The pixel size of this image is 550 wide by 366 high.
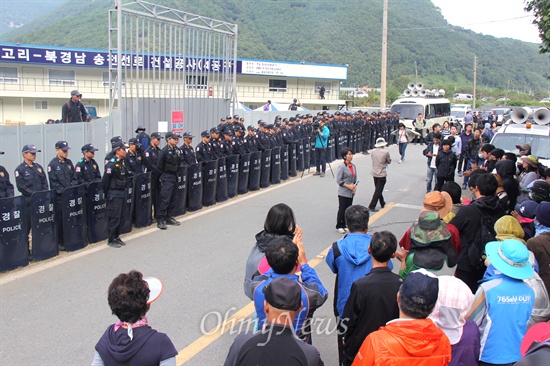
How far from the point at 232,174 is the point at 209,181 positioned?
1147 mm

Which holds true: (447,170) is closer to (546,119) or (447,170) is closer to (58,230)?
(546,119)

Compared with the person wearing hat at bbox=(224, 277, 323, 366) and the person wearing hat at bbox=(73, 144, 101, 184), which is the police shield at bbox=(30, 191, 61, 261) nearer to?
the person wearing hat at bbox=(73, 144, 101, 184)

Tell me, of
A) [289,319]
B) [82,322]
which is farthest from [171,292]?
[289,319]

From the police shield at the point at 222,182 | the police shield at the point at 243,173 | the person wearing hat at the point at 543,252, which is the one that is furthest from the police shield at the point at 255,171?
the person wearing hat at the point at 543,252

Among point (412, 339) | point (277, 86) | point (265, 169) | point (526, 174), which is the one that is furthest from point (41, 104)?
point (412, 339)

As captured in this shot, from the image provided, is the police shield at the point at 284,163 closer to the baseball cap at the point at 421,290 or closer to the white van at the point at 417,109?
the baseball cap at the point at 421,290

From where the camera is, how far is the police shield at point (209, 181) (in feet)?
38.9

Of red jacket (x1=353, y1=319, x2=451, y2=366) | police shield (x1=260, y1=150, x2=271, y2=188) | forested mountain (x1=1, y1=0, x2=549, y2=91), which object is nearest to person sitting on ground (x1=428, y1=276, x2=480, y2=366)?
red jacket (x1=353, y1=319, x2=451, y2=366)

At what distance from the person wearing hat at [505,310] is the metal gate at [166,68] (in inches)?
440

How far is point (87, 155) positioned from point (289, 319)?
720 cm

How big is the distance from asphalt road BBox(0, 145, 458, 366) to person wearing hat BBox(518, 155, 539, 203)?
93.0 inches

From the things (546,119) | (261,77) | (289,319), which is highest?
(261,77)

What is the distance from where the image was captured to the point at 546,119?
40.2ft

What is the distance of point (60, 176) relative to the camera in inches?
341
